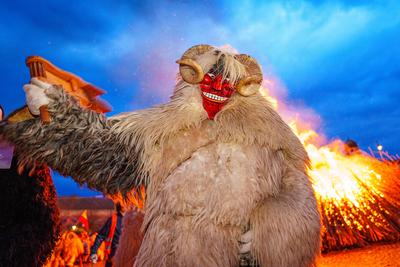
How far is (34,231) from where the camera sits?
230cm

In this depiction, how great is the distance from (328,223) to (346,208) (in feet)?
1.24

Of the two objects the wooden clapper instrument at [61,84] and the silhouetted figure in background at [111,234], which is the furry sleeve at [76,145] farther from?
the silhouetted figure in background at [111,234]

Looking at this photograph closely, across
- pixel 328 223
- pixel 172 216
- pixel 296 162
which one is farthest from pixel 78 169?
pixel 328 223

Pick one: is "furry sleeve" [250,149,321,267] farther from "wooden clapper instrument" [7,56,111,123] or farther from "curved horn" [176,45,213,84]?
"wooden clapper instrument" [7,56,111,123]

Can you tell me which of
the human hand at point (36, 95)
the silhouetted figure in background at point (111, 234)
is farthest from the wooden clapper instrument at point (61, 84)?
the silhouetted figure in background at point (111, 234)

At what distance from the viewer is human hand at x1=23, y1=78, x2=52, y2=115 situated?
1603 mm

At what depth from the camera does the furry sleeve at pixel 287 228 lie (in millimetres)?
1645

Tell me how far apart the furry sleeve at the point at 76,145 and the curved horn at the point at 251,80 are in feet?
2.38

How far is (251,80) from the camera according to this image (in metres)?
1.93

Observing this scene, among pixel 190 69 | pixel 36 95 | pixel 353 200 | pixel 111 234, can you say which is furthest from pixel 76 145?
pixel 353 200

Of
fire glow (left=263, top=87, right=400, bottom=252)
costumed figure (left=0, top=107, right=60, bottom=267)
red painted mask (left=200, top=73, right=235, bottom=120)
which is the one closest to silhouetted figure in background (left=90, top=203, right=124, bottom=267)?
costumed figure (left=0, top=107, right=60, bottom=267)

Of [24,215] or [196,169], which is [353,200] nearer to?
[196,169]

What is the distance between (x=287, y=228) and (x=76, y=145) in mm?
1154

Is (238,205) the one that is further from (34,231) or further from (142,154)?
(34,231)
